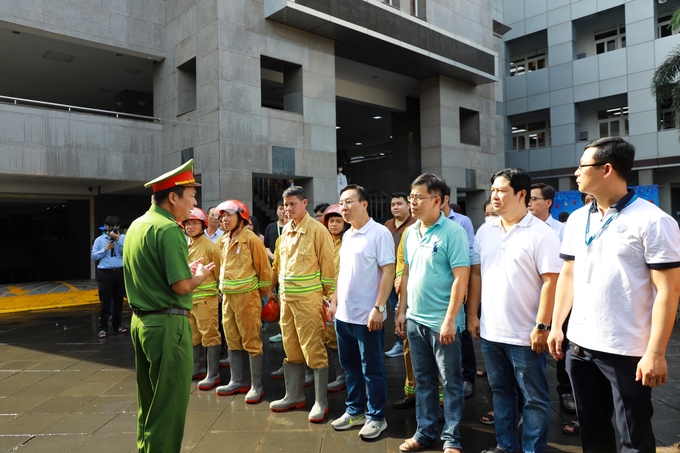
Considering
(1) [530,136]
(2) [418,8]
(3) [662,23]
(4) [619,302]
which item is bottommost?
(4) [619,302]

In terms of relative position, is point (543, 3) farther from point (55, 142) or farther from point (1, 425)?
Answer: point (1, 425)

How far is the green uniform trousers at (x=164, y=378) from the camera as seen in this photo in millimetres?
2973

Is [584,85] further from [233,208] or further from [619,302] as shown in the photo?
[619,302]

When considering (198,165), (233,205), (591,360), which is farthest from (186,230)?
(198,165)

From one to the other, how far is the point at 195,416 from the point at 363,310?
76.6 inches

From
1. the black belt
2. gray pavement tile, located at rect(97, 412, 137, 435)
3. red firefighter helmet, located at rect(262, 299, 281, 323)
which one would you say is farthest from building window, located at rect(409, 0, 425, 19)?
the black belt

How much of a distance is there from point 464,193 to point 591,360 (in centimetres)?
1662

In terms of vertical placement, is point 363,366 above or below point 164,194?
below

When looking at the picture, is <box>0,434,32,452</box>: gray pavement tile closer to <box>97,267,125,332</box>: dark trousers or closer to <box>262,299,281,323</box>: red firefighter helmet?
<box>262,299,281,323</box>: red firefighter helmet

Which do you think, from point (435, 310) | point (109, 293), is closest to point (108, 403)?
point (435, 310)

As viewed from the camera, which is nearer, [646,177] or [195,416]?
[195,416]

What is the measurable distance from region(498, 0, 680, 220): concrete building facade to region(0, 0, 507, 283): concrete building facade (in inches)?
273

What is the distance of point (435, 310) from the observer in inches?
135

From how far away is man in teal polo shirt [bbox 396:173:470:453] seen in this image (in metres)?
3.37
